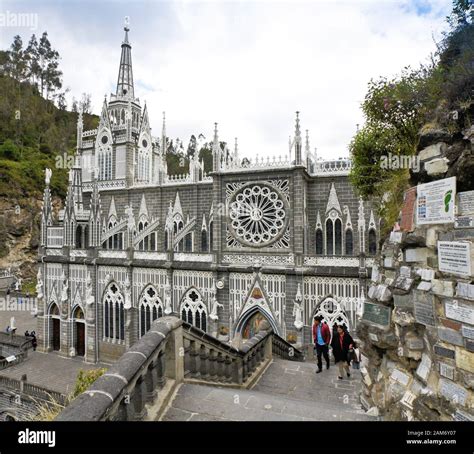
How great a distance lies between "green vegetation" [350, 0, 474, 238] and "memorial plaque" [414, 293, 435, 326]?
2146mm

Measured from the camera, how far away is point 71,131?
5050 cm

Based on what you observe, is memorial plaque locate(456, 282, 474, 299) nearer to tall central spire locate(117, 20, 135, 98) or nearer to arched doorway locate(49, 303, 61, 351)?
arched doorway locate(49, 303, 61, 351)

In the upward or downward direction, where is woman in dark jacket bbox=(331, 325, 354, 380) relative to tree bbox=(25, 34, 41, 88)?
downward

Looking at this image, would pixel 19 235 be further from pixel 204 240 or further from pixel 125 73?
pixel 204 240

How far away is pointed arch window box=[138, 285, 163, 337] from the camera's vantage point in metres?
17.7

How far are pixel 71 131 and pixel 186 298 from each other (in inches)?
1767

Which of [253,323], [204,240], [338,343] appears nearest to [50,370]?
[204,240]

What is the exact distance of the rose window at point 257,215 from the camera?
648 inches

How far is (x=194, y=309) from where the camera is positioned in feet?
55.4

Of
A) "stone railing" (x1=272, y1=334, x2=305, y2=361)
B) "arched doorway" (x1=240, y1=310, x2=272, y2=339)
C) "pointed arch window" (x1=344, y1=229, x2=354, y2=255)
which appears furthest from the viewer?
"pointed arch window" (x1=344, y1=229, x2=354, y2=255)

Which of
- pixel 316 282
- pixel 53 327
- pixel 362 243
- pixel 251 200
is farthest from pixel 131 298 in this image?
pixel 362 243

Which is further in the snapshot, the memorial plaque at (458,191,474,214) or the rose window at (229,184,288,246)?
the rose window at (229,184,288,246)

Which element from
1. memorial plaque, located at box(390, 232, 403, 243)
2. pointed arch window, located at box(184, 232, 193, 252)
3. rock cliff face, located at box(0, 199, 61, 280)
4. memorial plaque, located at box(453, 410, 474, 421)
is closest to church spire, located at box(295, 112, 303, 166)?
pointed arch window, located at box(184, 232, 193, 252)
